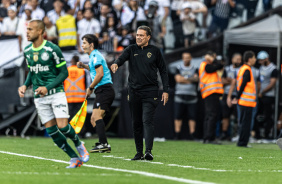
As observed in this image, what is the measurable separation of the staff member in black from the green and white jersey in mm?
1608

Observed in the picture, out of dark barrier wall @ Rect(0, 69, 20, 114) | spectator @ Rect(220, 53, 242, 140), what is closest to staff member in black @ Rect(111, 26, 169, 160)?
spectator @ Rect(220, 53, 242, 140)

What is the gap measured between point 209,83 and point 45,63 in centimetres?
786

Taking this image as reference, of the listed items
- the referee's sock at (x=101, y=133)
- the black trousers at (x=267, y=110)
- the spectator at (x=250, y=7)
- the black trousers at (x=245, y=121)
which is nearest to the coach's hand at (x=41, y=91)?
the referee's sock at (x=101, y=133)

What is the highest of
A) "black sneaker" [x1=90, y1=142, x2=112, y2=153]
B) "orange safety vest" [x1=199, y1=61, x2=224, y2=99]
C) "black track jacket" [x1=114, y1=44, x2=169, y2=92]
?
"black track jacket" [x1=114, y1=44, x2=169, y2=92]

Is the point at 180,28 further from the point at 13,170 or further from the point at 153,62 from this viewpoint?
the point at 13,170

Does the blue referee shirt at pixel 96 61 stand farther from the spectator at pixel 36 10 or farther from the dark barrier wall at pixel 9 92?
the spectator at pixel 36 10

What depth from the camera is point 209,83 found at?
50.5 ft

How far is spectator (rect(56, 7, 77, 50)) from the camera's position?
61.5 ft

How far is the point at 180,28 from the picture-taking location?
18.7 metres

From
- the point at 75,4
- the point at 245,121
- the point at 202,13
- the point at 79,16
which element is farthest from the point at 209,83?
the point at 75,4

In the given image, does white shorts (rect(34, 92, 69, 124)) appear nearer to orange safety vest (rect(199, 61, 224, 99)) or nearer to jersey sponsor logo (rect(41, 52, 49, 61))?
jersey sponsor logo (rect(41, 52, 49, 61))

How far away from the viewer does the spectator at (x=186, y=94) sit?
16766 mm

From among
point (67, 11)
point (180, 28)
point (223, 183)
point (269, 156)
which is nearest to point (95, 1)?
point (67, 11)

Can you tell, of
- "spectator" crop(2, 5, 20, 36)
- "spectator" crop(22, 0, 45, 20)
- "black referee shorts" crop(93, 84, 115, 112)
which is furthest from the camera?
"spectator" crop(22, 0, 45, 20)
